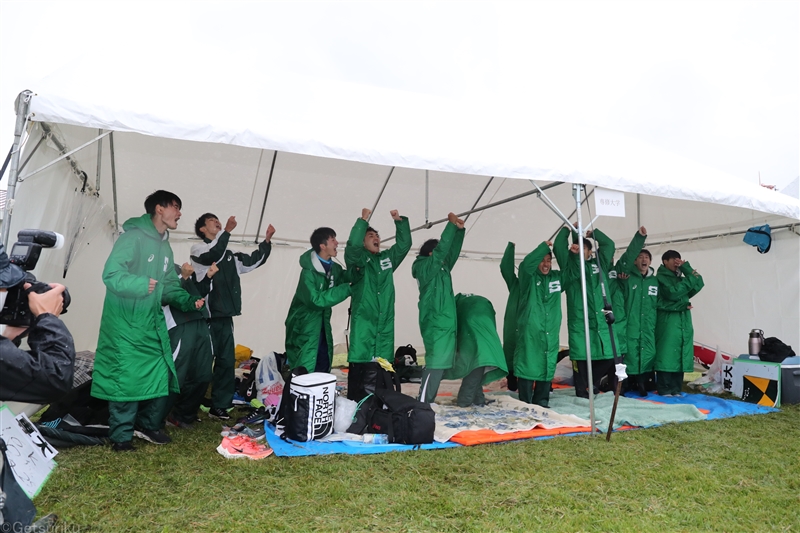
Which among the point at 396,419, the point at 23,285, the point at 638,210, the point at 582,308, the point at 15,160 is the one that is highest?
the point at 638,210

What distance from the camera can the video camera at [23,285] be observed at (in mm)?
1436

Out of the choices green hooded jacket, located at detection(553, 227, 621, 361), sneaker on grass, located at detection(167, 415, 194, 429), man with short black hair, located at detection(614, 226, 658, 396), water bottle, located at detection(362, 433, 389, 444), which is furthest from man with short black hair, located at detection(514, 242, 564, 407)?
Answer: sneaker on grass, located at detection(167, 415, 194, 429)

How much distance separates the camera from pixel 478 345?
436 centimetres

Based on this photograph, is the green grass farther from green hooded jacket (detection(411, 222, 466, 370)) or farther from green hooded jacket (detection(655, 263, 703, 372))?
green hooded jacket (detection(655, 263, 703, 372))

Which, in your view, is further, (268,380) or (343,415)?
(268,380)

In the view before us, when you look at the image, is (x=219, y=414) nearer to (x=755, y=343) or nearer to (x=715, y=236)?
(x=755, y=343)

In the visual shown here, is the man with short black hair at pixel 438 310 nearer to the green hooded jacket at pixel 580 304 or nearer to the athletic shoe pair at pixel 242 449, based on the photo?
the green hooded jacket at pixel 580 304

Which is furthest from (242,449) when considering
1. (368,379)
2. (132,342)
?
(368,379)

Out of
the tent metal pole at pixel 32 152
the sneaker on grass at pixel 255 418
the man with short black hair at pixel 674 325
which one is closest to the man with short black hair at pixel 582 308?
the man with short black hair at pixel 674 325

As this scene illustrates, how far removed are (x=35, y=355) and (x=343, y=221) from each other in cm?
502

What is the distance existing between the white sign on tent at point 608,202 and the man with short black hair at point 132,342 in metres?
3.02

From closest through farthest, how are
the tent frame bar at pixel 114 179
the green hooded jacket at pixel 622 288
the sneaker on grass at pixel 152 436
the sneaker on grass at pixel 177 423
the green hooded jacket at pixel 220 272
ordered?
1. the sneaker on grass at pixel 152 436
2. the sneaker on grass at pixel 177 423
3. the green hooded jacket at pixel 220 272
4. the tent frame bar at pixel 114 179
5. the green hooded jacket at pixel 622 288

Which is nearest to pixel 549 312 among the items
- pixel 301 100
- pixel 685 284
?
pixel 685 284

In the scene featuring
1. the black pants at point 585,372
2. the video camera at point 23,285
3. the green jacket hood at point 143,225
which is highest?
the green jacket hood at point 143,225
